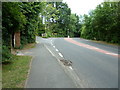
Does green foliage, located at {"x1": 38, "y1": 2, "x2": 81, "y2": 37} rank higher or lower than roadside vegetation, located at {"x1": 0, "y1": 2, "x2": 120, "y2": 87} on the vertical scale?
higher

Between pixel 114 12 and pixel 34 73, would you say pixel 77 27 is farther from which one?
pixel 34 73

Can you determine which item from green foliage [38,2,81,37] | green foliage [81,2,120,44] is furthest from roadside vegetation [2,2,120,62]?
green foliage [38,2,81,37]

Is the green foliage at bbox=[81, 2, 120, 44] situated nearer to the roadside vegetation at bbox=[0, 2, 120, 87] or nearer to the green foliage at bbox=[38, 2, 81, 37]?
the roadside vegetation at bbox=[0, 2, 120, 87]

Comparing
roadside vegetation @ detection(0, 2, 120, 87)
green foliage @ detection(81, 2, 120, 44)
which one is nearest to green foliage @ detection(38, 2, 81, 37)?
roadside vegetation @ detection(0, 2, 120, 87)

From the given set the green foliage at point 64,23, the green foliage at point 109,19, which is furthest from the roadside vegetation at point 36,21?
the green foliage at point 64,23

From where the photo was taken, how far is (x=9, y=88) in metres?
3.82

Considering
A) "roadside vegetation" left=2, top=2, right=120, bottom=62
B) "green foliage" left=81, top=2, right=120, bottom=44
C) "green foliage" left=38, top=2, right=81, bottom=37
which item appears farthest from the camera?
"green foliage" left=38, top=2, right=81, bottom=37

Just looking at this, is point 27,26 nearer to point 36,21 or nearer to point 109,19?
point 36,21

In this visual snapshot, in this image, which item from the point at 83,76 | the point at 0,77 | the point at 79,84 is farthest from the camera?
the point at 83,76

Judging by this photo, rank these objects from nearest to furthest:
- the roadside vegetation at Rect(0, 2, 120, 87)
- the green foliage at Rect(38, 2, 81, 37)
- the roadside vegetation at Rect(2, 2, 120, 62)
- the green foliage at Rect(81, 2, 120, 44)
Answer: the roadside vegetation at Rect(0, 2, 120, 87) → the roadside vegetation at Rect(2, 2, 120, 62) → the green foliage at Rect(81, 2, 120, 44) → the green foliage at Rect(38, 2, 81, 37)

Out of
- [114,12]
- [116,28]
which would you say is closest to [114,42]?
[116,28]

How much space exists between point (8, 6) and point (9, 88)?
5351 millimetres

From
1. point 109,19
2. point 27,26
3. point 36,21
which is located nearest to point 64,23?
point 109,19

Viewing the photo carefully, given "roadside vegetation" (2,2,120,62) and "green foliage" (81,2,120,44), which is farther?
"green foliage" (81,2,120,44)
